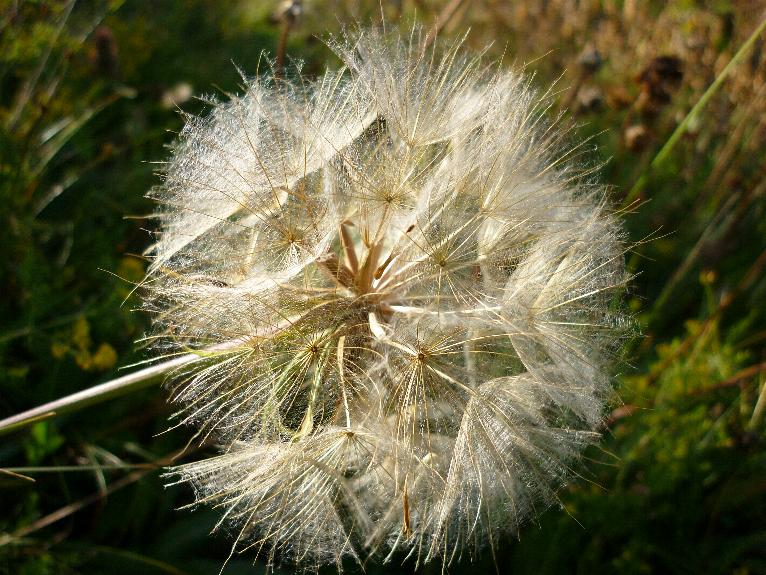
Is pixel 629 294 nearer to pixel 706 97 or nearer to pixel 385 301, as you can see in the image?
pixel 706 97

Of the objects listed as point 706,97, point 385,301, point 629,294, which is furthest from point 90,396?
point 706,97

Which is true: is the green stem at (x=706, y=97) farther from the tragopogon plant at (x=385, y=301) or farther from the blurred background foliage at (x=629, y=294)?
the tragopogon plant at (x=385, y=301)

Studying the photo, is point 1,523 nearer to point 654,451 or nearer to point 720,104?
point 654,451

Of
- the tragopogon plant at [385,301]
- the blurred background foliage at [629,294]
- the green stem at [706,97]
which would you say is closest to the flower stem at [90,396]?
the tragopogon plant at [385,301]

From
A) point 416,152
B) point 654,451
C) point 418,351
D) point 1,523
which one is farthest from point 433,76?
point 1,523

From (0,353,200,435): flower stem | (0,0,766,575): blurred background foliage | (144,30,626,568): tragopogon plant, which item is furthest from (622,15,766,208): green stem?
(0,353,200,435): flower stem

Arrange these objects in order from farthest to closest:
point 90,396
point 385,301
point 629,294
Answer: point 629,294
point 385,301
point 90,396
